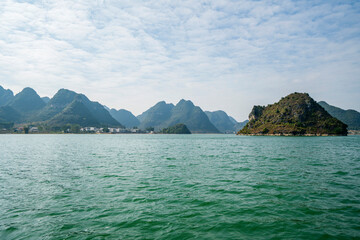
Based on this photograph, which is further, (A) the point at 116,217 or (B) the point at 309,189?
(B) the point at 309,189

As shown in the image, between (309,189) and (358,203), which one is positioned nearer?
(358,203)

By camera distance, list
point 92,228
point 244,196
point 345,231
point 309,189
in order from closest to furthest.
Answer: point 345,231 < point 92,228 < point 244,196 < point 309,189

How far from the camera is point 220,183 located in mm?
21109

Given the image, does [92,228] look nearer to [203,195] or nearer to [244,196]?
[203,195]

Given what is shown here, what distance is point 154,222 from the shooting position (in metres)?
11.9

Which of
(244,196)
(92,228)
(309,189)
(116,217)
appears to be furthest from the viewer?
(309,189)

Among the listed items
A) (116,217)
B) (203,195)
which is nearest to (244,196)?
(203,195)

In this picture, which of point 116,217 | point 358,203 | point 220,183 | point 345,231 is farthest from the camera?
point 220,183

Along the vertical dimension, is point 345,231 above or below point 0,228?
above

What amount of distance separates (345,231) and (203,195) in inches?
370

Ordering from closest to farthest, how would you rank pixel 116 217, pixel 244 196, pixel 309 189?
pixel 116 217 < pixel 244 196 < pixel 309 189

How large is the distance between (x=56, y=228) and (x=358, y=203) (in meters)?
20.2

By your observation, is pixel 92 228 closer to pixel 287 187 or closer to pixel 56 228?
pixel 56 228

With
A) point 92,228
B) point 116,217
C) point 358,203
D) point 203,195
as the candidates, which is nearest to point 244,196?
point 203,195
